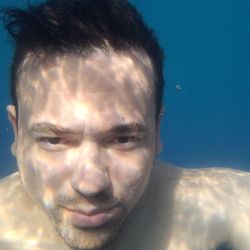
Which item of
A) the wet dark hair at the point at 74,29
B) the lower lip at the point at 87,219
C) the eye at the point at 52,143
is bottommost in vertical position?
the lower lip at the point at 87,219

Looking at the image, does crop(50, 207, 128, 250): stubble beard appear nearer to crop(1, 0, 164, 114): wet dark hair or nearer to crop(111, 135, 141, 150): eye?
crop(111, 135, 141, 150): eye

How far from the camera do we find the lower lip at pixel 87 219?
1.91 metres

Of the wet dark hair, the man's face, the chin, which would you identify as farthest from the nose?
the wet dark hair

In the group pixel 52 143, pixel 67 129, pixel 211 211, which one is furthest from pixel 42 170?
pixel 211 211

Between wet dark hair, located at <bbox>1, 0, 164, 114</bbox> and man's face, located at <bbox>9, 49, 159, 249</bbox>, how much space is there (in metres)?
0.10

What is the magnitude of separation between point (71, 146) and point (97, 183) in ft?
0.90

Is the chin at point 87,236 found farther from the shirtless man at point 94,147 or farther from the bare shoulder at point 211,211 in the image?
the bare shoulder at point 211,211

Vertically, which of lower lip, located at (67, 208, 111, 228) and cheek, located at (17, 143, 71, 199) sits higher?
cheek, located at (17, 143, 71, 199)

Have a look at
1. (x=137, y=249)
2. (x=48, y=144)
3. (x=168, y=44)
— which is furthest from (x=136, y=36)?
(x=168, y=44)

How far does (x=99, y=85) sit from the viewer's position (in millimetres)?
2092

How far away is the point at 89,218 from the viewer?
6.26 ft

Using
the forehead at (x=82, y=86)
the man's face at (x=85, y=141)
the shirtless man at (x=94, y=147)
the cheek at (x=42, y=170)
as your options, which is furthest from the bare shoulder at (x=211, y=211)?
the cheek at (x=42, y=170)

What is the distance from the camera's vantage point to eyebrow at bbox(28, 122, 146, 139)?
197 centimetres

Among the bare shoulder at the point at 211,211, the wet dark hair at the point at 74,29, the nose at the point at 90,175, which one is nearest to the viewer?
the nose at the point at 90,175
